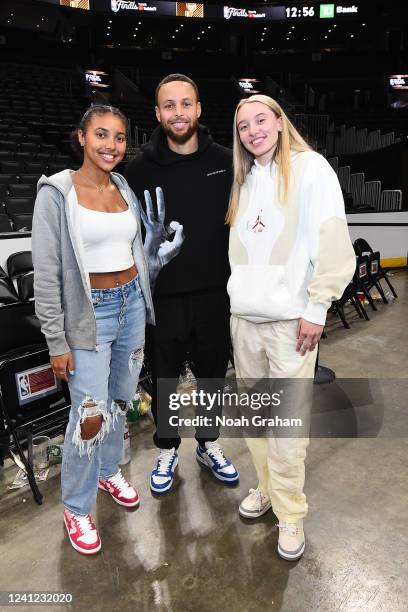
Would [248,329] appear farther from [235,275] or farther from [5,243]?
[5,243]

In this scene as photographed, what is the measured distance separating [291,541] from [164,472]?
0.70 meters

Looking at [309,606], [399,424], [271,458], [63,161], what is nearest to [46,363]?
[271,458]

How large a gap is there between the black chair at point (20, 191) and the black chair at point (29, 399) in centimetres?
524

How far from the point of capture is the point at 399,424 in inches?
111

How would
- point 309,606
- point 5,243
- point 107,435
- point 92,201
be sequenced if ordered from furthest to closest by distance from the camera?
point 5,243
point 107,435
point 92,201
point 309,606

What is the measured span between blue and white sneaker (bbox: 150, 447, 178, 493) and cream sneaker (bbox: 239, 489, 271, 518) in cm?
38

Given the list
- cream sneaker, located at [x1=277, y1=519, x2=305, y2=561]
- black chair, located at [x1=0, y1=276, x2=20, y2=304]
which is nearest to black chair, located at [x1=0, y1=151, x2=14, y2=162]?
black chair, located at [x1=0, y1=276, x2=20, y2=304]

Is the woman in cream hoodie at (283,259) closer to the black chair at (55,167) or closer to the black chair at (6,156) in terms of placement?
the black chair at (55,167)

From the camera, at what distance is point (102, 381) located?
5.82 feet

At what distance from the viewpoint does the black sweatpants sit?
1999 millimetres

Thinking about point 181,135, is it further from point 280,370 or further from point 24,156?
point 24,156

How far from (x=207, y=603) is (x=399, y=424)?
1.73m

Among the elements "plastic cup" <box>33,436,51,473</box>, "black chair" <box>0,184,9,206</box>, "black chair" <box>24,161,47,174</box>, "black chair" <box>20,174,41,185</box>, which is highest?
"black chair" <box>24,161,47,174</box>

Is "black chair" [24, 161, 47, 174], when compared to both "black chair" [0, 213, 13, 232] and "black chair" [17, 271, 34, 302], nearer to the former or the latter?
"black chair" [0, 213, 13, 232]
